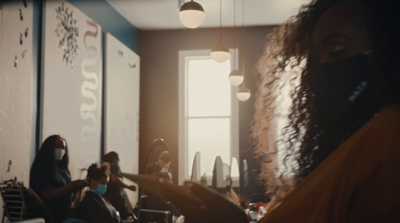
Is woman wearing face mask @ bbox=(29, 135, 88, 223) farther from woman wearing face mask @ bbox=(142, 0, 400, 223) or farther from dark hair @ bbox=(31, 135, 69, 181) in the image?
woman wearing face mask @ bbox=(142, 0, 400, 223)

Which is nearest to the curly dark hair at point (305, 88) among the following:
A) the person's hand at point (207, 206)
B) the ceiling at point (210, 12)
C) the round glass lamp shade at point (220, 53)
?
the person's hand at point (207, 206)

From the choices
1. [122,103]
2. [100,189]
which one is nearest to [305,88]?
[100,189]

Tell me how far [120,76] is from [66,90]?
163 cm

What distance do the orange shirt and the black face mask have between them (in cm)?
14

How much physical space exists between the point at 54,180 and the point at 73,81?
1.34m

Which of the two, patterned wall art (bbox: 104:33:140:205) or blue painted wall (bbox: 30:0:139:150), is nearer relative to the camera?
blue painted wall (bbox: 30:0:139:150)

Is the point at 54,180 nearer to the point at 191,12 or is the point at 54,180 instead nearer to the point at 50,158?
the point at 50,158

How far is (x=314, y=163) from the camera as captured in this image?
39.5 inches

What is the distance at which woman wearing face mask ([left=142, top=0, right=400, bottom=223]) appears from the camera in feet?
2.16

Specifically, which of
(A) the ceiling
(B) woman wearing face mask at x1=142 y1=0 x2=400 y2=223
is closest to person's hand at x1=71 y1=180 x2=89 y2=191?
(B) woman wearing face mask at x1=142 y1=0 x2=400 y2=223

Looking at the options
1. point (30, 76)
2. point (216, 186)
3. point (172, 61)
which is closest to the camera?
point (216, 186)

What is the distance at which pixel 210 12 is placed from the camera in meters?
6.15

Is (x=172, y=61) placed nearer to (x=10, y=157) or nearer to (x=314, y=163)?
(x=10, y=157)

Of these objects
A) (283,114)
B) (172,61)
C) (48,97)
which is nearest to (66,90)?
(48,97)
